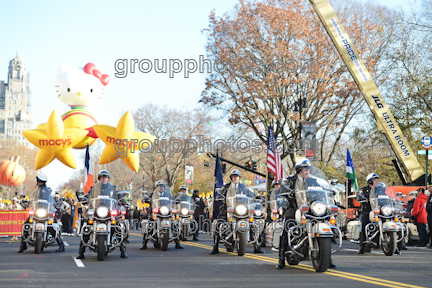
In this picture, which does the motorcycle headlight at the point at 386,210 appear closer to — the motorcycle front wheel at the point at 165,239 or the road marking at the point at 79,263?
the motorcycle front wheel at the point at 165,239

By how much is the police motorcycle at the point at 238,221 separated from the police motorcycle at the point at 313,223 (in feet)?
10.3

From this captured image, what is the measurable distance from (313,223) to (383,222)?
5056 mm

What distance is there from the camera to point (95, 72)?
27891mm

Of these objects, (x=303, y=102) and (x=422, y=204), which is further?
(x=303, y=102)

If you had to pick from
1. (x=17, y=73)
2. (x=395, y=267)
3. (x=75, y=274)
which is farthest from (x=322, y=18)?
(x=17, y=73)

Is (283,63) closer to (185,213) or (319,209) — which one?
(185,213)

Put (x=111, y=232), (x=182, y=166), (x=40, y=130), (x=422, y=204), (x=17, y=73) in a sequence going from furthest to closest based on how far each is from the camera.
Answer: (x=17, y=73)
(x=182, y=166)
(x=40, y=130)
(x=422, y=204)
(x=111, y=232)

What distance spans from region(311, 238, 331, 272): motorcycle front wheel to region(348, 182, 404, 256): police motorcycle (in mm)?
4578

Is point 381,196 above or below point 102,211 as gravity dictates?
above

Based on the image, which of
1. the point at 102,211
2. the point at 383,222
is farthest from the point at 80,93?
the point at 383,222

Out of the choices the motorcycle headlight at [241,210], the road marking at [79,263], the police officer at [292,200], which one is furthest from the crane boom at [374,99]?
the road marking at [79,263]

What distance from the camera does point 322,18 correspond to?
27.9 metres

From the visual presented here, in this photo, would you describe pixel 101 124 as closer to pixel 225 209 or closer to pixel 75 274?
pixel 225 209

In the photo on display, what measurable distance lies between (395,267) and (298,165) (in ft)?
9.69
